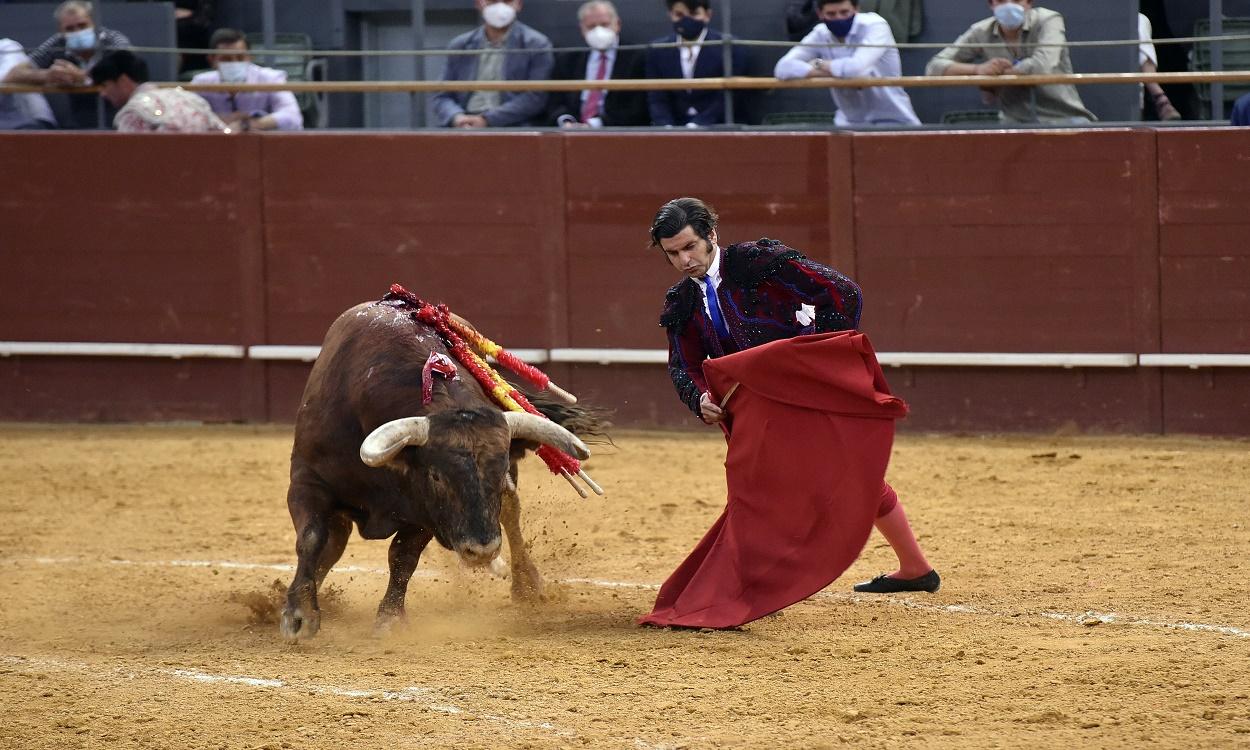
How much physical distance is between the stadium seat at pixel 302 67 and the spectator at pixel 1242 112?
5.06 metres

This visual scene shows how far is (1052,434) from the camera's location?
28.5 feet

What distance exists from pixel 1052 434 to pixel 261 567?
173 inches

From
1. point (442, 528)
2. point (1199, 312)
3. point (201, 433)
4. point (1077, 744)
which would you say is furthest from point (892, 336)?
point (1077, 744)

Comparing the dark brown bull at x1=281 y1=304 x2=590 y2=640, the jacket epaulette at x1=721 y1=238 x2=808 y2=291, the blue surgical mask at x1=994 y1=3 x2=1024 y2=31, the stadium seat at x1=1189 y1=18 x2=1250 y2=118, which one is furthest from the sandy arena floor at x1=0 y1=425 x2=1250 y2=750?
the blue surgical mask at x1=994 y1=3 x2=1024 y2=31

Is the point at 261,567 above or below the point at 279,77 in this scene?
below

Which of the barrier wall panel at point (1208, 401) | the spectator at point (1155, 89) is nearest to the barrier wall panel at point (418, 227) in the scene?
the spectator at point (1155, 89)

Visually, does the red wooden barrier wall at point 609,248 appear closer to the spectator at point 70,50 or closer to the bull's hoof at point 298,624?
the spectator at point 70,50

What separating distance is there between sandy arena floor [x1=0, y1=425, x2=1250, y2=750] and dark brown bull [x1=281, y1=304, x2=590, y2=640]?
0.29 metres

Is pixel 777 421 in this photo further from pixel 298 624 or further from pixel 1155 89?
pixel 1155 89

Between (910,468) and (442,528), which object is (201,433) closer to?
(910,468)

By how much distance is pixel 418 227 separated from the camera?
9422mm

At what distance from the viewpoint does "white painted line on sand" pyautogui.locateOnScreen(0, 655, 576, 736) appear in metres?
3.87

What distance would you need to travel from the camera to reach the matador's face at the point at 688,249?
4.70m

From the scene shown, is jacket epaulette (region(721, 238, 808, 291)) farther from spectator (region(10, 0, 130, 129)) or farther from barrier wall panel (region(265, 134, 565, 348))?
spectator (region(10, 0, 130, 129))
